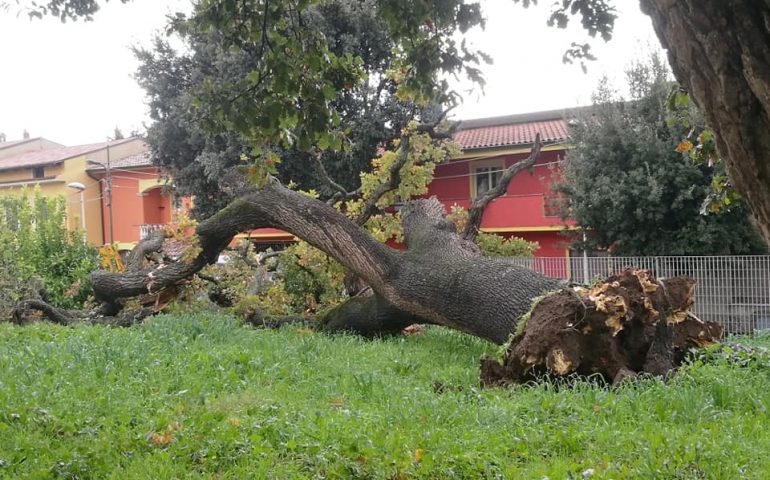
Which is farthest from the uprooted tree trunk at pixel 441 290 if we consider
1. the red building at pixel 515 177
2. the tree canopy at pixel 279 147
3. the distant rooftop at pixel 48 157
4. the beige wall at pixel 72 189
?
the distant rooftop at pixel 48 157

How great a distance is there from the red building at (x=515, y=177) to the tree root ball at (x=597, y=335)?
11549 mm

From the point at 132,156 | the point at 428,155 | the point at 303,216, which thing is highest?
the point at 132,156

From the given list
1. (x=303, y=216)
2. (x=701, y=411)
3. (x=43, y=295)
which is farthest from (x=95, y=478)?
(x=43, y=295)

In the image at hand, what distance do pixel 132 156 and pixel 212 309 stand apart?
965 inches

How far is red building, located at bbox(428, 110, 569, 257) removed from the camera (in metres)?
19.4

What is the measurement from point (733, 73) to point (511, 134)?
804 inches

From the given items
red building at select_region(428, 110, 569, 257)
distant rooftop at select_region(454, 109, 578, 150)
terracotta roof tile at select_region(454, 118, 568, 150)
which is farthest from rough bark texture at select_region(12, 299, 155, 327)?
terracotta roof tile at select_region(454, 118, 568, 150)

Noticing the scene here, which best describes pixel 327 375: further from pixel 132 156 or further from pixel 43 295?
pixel 132 156

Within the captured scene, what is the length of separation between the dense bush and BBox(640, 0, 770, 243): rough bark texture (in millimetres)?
13064

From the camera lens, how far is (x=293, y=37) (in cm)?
522

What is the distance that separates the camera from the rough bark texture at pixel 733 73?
1661 mm

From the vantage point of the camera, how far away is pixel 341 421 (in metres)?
4.34

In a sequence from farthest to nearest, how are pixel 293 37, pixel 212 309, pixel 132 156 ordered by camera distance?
pixel 132 156
pixel 212 309
pixel 293 37

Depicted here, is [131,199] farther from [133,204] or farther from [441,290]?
[441,290]
